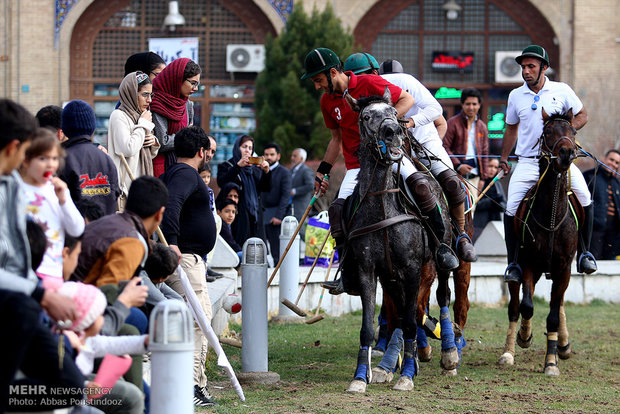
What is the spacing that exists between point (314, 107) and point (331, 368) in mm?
19088

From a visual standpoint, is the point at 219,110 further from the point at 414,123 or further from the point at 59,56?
the point at 414,123

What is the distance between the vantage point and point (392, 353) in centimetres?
905

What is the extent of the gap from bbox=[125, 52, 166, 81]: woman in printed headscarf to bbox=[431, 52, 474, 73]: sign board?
2432cm

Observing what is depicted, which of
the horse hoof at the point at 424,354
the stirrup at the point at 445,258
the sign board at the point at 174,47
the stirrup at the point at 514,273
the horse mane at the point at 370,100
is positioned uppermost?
the sign board at the point at 174,47

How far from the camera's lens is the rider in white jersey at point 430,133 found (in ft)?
32.8

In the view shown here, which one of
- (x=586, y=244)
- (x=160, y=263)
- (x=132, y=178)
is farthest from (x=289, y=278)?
(x=160, y=263)

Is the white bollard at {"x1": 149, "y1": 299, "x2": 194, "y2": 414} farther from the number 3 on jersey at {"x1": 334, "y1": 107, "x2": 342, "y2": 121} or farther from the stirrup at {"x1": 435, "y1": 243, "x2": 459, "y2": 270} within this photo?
the number 3 on jersey at {"x1": 334, "y1": 107, "x2": 342, "y2": 121}

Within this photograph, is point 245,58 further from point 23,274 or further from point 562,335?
point 23,274

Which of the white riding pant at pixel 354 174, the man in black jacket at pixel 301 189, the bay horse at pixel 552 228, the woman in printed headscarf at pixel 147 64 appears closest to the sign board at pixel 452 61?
the man in black jacket at pixel 301 189

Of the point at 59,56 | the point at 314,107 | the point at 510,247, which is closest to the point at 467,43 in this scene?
the point at 314,107

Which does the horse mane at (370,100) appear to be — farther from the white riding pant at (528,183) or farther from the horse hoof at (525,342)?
the horse hoof at (525,342)

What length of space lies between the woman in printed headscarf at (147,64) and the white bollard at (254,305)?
171cm

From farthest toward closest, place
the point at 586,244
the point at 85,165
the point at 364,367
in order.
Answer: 1. the point at 586,244
2. the point at 364,367
3. the point at 85,165

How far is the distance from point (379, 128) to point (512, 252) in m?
3.08
